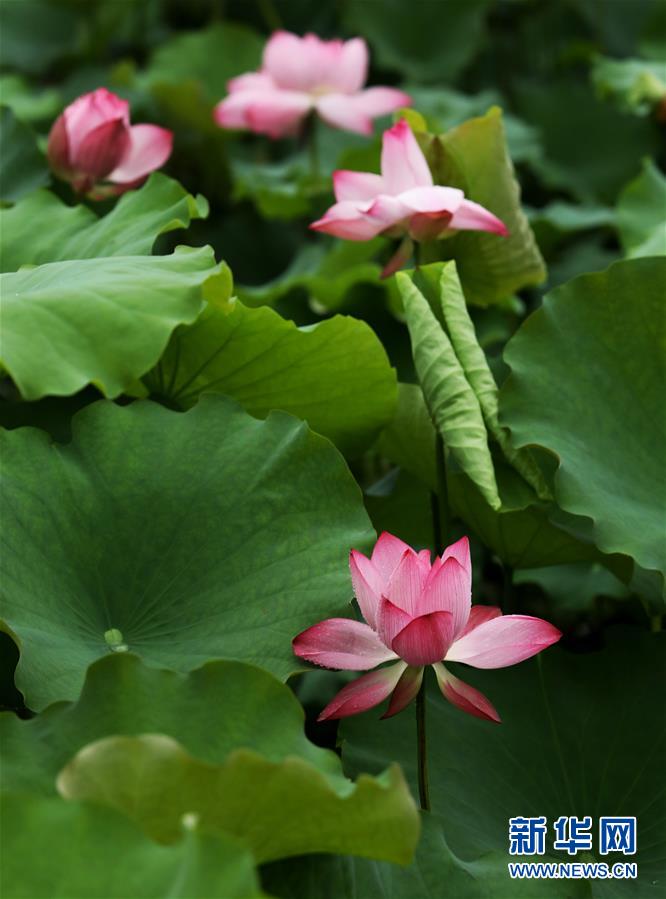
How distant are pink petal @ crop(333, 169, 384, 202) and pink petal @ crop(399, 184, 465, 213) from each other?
0.06 meters

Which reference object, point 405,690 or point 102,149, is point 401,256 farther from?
point 405,690

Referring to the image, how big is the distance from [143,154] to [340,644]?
0.64 m

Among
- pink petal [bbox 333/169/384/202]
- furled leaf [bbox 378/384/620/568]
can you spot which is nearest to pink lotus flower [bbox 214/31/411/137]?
pink petal [bbox 333/169/384/202]

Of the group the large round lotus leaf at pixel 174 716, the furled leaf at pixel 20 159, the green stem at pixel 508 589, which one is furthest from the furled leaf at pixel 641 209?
the large round lotus leaf at pixel 174 716

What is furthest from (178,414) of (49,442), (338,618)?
(338,618)

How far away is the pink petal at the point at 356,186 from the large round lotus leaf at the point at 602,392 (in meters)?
0.19

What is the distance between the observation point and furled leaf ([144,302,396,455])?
101 centimetres

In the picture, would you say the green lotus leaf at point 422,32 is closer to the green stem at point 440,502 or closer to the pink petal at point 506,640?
the green stem at point 440,502

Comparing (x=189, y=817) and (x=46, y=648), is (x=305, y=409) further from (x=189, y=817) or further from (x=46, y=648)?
(x=189, y=817)

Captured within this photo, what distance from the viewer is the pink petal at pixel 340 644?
2.65 ft

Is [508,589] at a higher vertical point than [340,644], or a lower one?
lower

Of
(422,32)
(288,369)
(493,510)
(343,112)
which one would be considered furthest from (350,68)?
(422,32)

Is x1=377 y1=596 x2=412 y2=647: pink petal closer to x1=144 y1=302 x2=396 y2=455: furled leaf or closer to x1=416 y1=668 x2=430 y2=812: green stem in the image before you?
x1=416 y1=668 x2=430 y2=812: green stem

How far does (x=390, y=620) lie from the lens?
0.77 m
